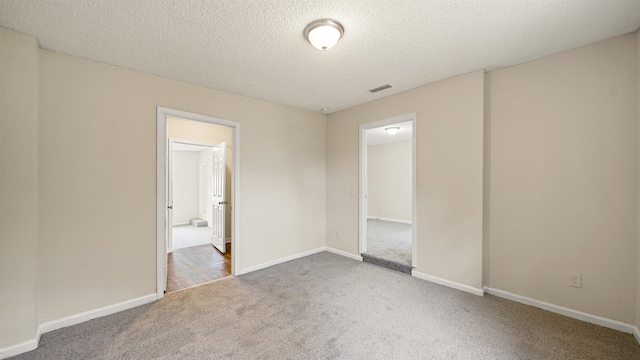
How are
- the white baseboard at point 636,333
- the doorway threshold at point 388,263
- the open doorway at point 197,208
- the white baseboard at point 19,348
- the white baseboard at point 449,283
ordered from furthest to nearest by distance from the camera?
the open doorway at point 197,208
the doorway threshold at point 388,263
the white baseboard at point 449,283
the white baseboard at point 636,333
the white baseboard at point 19,348

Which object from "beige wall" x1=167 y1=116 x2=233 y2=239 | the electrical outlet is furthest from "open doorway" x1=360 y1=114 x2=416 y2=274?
"beige wall" x1=167 y1=116 x2=233 y2=239

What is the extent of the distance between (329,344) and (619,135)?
9.85ft

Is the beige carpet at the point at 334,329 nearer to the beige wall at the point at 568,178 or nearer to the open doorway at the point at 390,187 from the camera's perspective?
the beige wall at the point at 568,178

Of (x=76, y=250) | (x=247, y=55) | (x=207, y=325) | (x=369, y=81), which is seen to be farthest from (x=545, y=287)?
(x=76, y=250)

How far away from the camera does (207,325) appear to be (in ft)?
7.41

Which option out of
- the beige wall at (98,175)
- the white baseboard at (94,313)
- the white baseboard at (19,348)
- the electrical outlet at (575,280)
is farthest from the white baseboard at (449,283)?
the white baseboard at (19,348)

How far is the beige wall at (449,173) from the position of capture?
282 cm

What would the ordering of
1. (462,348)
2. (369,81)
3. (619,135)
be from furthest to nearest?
(369,81), (619,135), (462,348)

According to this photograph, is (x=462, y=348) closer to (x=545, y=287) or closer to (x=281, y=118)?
(x=545, y=287)

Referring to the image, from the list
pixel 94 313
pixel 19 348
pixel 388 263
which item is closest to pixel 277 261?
pixel 388 263

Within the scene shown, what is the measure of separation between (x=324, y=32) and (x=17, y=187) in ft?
8.88

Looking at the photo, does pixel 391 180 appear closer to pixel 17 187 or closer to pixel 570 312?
pixel 570 312

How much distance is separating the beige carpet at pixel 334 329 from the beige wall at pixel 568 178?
1.19 feet

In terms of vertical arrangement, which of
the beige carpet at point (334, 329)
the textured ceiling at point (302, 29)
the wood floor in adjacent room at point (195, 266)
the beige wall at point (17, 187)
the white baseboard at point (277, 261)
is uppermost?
the textured ceiling at point (302, 29)
